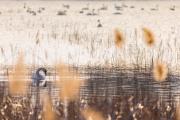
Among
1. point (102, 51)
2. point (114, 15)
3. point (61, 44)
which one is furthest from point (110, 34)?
point (114, 15)

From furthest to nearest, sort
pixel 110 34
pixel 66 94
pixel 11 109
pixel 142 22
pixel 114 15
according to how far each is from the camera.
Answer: pixel 114 15
pixel 142 22
pixel 110 34
pixel 11 109
pixel 66 94

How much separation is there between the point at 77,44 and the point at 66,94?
6932mm

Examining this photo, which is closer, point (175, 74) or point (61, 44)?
point (175, 74)

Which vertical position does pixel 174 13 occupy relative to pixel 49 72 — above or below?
above

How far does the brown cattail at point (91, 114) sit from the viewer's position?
190 inches

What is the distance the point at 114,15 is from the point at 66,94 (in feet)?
48.4

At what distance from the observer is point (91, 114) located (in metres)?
4.98

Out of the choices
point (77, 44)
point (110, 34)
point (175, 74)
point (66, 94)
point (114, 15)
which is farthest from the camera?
point (114, 15)

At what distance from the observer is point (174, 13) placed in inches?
781

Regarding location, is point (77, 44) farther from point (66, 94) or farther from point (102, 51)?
point (66, 94)

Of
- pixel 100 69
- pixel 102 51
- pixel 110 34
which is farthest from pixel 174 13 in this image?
pixel 100 69

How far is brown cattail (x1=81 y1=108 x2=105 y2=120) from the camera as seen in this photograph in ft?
15.8

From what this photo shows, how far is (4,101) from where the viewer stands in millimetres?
5625

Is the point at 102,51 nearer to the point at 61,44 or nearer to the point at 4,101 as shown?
the point at 61,44
